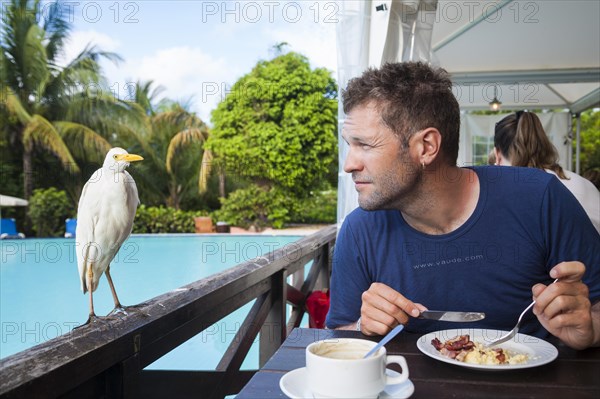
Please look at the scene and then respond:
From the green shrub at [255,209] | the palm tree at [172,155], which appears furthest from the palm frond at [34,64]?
the green shrub at [255,209]

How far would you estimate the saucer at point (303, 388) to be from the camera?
67 cm

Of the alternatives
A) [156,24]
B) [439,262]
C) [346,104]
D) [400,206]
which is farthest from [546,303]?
[156,24]

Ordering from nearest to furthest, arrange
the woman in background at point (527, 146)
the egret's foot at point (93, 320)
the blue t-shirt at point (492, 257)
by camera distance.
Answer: the egret's foot at point (93, 320) < the blue t-shirt at point (492, 257) < the woman in background at point (527, 146)

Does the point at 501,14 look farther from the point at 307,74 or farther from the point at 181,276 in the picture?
the point at 307,74

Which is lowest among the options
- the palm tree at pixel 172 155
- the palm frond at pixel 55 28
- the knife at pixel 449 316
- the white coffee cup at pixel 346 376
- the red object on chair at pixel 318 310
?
the red object on chair at pixel 318 310

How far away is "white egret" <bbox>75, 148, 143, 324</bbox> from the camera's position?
108cm

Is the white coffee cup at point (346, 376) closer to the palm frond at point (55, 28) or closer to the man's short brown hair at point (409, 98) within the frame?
the man's short brown hair at point (409, 98)

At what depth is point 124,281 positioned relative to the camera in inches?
344

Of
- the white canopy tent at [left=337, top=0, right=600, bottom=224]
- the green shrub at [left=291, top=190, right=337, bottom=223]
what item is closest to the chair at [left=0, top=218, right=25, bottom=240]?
the green shrub at [left=291, top=190, right=337, bottom=223]

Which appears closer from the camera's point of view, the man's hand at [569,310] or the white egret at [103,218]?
the man's hand at [569,310]

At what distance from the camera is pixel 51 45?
14.4 m

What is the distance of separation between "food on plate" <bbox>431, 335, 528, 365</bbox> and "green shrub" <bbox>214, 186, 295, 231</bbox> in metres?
13.3

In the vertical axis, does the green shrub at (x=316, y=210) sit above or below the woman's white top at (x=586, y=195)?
below

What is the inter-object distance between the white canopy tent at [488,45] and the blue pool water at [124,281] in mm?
2678
